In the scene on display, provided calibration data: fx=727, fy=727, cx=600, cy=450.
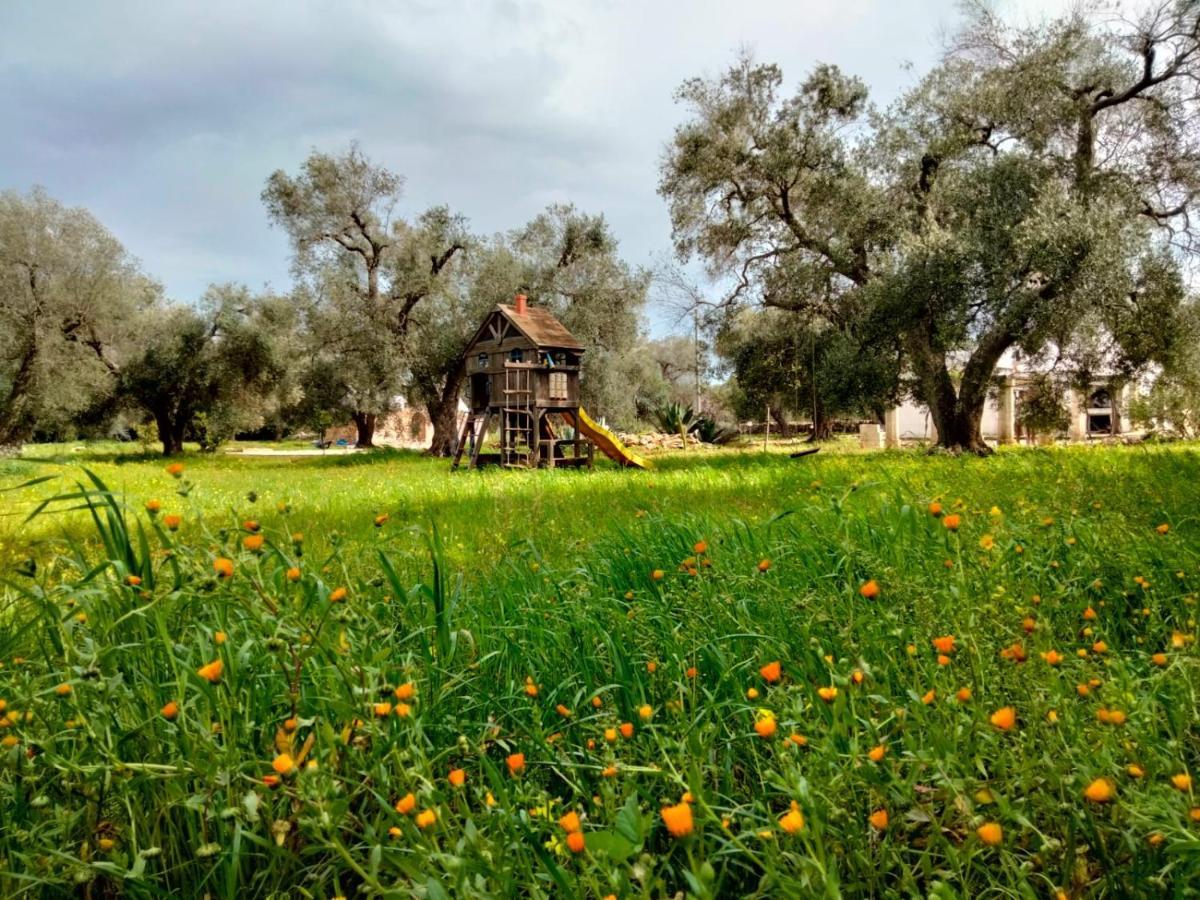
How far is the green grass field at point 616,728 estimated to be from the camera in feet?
4.23

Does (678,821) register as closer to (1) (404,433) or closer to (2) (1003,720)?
(2) (1003,720)

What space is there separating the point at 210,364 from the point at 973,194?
A: 26740mm

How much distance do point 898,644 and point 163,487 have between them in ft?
44.6

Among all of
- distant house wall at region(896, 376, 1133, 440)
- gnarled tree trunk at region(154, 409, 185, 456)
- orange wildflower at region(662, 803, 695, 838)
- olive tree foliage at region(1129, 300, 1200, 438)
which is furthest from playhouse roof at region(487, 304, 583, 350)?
orange wildflower at region(662, 803, 695, 838)

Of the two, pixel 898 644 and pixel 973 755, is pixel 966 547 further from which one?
pixel 973 755

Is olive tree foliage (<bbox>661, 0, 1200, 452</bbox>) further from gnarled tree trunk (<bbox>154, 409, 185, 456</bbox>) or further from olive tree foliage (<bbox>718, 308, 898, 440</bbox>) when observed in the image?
gnarled tree trunk (<bbox>154, 409, 185, 456</bbox>)

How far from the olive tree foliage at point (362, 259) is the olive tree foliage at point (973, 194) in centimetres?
1175

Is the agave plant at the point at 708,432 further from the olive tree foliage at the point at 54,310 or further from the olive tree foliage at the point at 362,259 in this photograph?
the olive tree foliage at the point at 54,310

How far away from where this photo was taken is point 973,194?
15180 mm

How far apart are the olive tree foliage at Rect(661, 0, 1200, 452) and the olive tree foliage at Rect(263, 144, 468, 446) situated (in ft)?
38.5

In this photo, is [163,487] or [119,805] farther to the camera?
[163,487]

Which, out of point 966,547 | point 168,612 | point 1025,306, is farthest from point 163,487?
point 1025,306

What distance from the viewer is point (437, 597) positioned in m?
2.28

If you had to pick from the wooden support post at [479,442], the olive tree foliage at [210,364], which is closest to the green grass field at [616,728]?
the wooden support post at [479,442]
